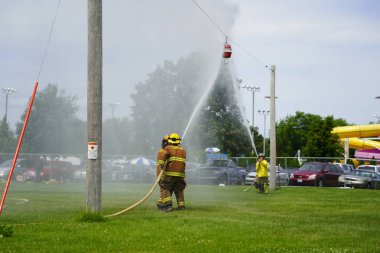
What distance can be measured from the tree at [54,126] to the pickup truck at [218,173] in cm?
711

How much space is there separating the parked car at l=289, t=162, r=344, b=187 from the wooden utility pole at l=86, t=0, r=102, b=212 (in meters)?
23.7

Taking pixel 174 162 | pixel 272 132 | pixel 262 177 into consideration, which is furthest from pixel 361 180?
pixel 174 162

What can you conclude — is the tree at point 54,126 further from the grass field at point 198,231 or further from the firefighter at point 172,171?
the grass field at point 198,231

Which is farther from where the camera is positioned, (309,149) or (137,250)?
(309,149)

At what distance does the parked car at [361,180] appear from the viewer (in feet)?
110

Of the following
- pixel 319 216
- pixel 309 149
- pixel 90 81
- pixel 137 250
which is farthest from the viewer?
pixel 309 149

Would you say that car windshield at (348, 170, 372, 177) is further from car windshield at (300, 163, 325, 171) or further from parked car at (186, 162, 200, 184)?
parked car at (186, 162, 200, 184)

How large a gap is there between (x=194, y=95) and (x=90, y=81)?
14941 millimetres

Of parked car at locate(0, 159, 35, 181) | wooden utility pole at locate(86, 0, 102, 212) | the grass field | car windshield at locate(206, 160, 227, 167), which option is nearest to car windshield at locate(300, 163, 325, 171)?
car windshield at locate(206, 160, 227, 167)

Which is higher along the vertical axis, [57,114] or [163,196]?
[57,114]

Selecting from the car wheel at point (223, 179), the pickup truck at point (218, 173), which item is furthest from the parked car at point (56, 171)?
the car wheel at point (223, 179)

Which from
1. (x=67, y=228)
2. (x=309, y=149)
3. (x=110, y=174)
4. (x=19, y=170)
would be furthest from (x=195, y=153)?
(x=67, y=228)

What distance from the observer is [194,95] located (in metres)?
27.3

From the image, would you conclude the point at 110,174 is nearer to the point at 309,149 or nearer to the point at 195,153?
the point at 195,153
